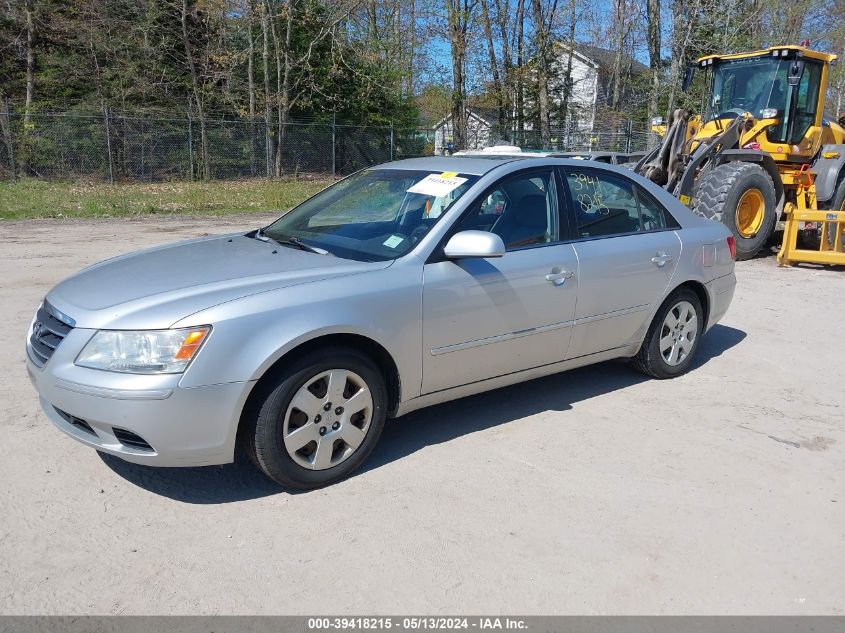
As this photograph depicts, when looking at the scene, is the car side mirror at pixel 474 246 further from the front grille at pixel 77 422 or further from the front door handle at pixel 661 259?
the front grille at pixel 77 422

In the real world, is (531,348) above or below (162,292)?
below

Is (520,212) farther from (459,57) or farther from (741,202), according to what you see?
(459,57)

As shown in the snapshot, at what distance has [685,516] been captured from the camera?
358 centimetres

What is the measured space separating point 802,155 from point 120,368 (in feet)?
37.5

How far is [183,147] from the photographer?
24.4 metres

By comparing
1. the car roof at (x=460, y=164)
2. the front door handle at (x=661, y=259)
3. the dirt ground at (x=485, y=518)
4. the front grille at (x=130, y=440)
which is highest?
the car roof at (x=460, y=164)

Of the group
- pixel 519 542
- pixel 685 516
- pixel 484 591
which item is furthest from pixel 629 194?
pixel 484 591

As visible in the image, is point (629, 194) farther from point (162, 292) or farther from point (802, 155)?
point (802, 155)

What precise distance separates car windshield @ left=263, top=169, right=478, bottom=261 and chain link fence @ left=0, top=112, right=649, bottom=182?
2034 cm

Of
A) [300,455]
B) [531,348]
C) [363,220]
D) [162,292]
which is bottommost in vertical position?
[300,455]

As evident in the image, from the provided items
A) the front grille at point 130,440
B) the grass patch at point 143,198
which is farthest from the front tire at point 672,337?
the grass patch at point 143,198

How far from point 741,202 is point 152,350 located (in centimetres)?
965

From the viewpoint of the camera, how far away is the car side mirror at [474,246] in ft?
12.9

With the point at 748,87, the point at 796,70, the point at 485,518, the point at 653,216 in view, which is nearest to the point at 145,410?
the point at 485,518
